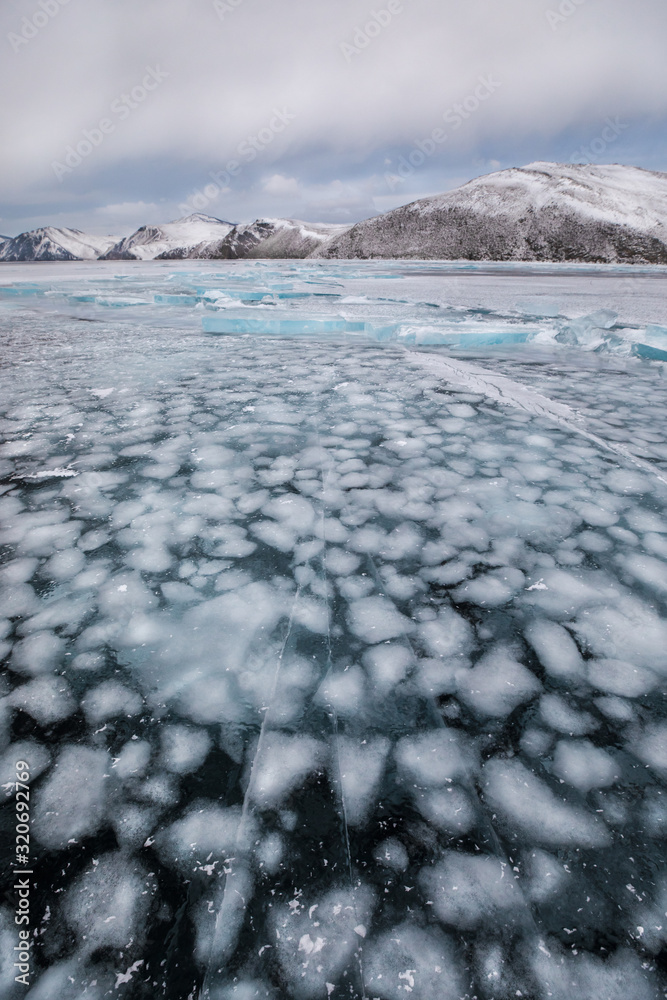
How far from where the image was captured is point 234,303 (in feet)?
15.4

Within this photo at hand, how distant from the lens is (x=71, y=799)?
0.50 meters

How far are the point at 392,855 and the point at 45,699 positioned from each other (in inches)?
18.0

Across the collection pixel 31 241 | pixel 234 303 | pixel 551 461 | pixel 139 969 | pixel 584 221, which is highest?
pixel 31 241

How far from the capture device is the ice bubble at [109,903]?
1.33ft

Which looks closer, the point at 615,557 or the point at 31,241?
the point at 615,557

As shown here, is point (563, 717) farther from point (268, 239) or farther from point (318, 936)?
point (268, 239)

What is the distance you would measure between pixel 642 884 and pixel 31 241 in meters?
151

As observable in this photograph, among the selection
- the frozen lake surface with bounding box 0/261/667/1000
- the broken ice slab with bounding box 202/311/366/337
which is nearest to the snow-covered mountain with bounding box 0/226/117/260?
the broken ice slab with bounding box 202/311/366/337

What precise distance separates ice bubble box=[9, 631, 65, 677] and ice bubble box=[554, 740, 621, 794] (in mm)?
656

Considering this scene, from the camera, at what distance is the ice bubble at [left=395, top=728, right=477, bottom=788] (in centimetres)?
53

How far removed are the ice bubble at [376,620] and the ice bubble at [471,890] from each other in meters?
0.29

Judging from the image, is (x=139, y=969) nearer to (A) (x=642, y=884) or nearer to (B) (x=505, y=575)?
(A) (x=642, y=884)

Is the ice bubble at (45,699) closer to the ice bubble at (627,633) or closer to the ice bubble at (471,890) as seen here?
the ice bubble at (471,890)

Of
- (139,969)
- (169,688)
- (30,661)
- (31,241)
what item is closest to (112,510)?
(30,661)
